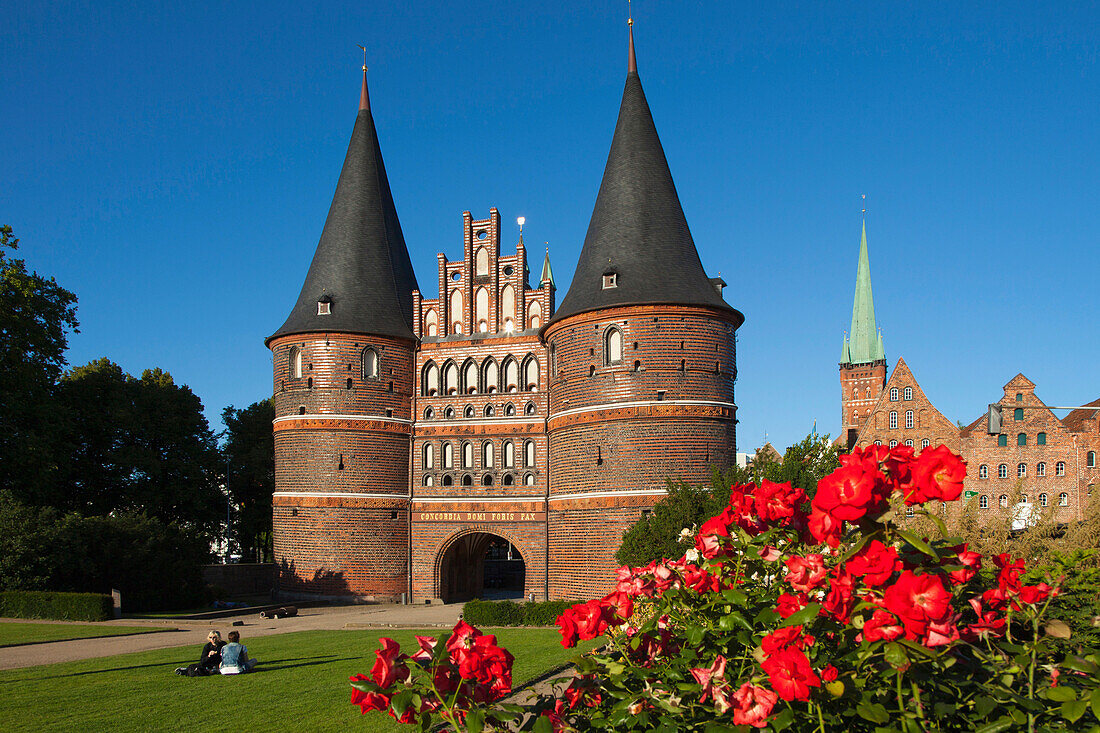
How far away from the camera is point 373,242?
37.2m

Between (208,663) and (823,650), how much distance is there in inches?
583

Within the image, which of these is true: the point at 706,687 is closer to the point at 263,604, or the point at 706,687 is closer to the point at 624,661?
the point at 624,661

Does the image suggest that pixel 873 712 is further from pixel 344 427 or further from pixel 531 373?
pixel 344 427

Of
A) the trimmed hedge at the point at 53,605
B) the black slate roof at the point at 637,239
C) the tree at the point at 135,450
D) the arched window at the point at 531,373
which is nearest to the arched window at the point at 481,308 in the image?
the arched window at the point at 531,373

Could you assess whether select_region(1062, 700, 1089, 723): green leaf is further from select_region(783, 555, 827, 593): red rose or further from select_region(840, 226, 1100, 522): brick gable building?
select_region(840, 226, 1100, 522): brick gable building

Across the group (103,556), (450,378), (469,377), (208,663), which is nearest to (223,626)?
(103,556)

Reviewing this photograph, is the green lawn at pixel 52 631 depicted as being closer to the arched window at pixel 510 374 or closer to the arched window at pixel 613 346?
the arched window at pixel 510 374

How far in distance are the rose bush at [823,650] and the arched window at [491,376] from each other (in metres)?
30.9

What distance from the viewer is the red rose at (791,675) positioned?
11.3 feet

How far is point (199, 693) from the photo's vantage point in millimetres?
14414

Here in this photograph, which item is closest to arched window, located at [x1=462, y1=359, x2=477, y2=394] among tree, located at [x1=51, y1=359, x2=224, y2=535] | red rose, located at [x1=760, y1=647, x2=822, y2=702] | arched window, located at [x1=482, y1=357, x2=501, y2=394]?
arched window, located at [x1=482, y1=357, x2=501, y2=394]

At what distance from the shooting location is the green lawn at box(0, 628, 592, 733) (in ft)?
39.8

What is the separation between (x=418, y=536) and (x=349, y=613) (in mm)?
4996

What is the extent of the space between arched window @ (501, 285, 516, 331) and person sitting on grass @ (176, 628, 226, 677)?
68.4ft
